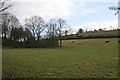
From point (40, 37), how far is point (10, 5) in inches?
2393

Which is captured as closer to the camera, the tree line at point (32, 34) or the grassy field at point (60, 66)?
the grassy field at point (60, 66)

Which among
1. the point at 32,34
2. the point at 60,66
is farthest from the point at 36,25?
the point at 60,66

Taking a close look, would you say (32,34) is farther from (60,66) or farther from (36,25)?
(60,66)

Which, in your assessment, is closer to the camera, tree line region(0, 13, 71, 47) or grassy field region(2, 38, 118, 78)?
grassy field region(2, 38, 118, 78)


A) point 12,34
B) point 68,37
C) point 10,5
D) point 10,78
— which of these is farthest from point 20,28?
point 10,78

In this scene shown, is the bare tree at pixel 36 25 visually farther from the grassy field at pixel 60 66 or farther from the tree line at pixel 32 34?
the grassy field at pixel 60 66

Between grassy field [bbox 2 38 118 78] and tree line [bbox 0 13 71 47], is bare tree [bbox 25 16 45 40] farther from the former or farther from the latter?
grassy field [bbox 2 38 118 78]

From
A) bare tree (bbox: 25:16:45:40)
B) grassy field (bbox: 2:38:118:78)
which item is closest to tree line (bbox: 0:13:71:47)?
bare tree (bbox: 25:16:45:40)

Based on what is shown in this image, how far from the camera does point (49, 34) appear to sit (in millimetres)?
83438

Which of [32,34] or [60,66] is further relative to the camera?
[32,34]

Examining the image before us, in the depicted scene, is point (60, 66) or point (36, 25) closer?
point (60, 66)

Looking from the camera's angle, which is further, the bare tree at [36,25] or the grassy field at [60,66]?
the bare tree at [36,25]

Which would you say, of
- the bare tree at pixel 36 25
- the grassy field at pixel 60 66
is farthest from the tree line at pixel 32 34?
the grassy field at pixel 60 66

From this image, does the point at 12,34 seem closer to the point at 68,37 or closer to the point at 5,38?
the point at 5,38
